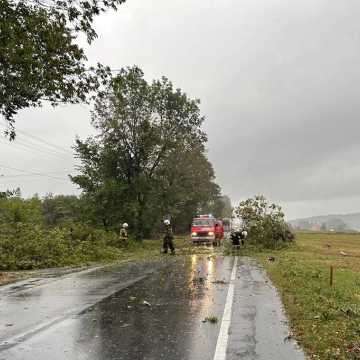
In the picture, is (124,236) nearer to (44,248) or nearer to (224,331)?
(44,248)

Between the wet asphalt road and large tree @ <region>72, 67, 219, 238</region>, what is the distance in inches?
924

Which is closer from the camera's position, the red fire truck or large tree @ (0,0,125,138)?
large tree @ (0,0,125,138)

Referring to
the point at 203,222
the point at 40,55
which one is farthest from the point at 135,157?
the point at 40,55

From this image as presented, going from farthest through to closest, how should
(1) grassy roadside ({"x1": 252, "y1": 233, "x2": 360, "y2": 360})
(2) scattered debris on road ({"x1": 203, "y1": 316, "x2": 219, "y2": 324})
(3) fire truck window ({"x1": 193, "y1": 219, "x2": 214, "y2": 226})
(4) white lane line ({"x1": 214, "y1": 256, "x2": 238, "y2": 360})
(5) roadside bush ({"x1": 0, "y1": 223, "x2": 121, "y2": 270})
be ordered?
(3) fire truck window ({"x1": 193, "y1": 219, "x2": 214, "y2": 226}) < (5) roadside bush ({"x1": 0, "y1": 223, "x2": 121, "y2": 270}) < (2) scattered debris on road ({"x1": 203, "y1": 316, "x2": 219, "y2": 324}) < (1) grassy roadside ({"x1": 252, "y1": 233, "x2": 360, "y2": 360}) < (4) white lane line ({"x1": 214, "y1": 256, "x2": 238, "y2": 360})

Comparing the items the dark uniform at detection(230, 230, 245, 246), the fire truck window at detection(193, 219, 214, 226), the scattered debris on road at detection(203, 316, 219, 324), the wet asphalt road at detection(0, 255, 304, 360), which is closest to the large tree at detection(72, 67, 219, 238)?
the fire truck window at detection(193, 219, 214, 226)

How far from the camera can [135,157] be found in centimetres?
4209

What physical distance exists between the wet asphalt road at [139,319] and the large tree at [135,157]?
77.0ft

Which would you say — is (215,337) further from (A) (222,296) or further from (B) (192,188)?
(B) (192,188)

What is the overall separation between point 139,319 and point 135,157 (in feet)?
108

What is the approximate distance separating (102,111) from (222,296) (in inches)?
1252

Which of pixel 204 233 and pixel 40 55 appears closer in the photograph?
pixel 40 55

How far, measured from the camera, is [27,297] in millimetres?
12859

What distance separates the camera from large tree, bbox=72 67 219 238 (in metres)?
39.9

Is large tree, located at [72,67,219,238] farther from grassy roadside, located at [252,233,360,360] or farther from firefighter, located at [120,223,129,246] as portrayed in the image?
grassy roadside, located at [252,233,360,360]
